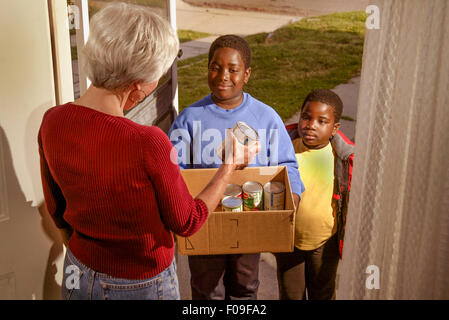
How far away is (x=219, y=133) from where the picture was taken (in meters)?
1.55

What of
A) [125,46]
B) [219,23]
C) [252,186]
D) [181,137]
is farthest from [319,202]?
[219,23]

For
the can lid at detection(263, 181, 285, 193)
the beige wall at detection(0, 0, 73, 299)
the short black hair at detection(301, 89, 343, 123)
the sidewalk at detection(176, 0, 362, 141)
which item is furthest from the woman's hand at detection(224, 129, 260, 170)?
the sidewalk at detection(176, 0, 362, 141)

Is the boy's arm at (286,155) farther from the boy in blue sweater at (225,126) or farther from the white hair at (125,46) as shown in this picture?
the white hair at (125,46)

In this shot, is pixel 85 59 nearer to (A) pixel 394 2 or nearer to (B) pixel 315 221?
(A) pixel 394 2

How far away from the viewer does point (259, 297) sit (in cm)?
219

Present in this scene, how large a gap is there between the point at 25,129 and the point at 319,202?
3.65 feet

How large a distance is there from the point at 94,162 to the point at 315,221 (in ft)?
3.34

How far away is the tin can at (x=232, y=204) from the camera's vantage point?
4.54ft

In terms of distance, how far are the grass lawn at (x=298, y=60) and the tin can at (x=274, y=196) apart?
3701 mm

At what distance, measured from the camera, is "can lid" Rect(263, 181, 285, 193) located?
1.41 metres

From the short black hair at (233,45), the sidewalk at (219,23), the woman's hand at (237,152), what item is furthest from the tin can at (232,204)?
the sidewalk at (219,23)

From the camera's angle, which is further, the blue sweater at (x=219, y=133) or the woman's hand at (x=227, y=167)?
the blue sweater at (x=219, y=133)

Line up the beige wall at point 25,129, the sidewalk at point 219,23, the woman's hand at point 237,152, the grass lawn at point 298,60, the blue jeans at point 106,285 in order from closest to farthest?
the blue jeans at point 106,285 → the woman's hand at point 237,152 → the beige wall at point 25,129 → the grass lawn at point 298,60 → the sidewalk at point 219,23
